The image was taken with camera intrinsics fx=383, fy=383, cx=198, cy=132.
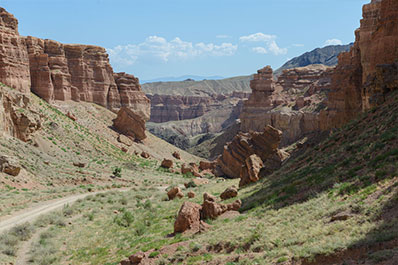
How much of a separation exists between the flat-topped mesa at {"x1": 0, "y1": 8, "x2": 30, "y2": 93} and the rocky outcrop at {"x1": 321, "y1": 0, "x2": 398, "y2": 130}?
36.1m

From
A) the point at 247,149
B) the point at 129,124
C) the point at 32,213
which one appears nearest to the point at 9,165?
the point at 32,213

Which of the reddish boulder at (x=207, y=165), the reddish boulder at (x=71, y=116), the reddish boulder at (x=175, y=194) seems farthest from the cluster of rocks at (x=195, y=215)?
the reddish boulder at (x=71, y=116)

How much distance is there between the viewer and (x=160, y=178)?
4425 centimetres

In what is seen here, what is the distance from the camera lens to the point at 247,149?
40719 mm

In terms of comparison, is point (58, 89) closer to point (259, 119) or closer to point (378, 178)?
point (259, 119)

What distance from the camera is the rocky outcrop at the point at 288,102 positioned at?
69.8m

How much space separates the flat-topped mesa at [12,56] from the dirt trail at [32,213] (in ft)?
71.2

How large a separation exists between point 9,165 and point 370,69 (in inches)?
1111

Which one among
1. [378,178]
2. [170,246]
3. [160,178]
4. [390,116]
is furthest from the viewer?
[160,178]

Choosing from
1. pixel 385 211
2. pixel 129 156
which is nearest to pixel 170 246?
pixel 385 211

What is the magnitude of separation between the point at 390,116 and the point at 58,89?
4718 cm

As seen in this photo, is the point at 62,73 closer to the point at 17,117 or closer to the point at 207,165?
the point at 17,117

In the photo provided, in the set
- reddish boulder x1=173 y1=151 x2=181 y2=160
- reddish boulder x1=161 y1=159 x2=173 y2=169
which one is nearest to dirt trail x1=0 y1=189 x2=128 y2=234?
reddish boulder x1=161 y1=159 x2=173 y2=169

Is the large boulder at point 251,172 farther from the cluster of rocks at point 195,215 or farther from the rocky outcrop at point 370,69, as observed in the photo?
the cluster of rocks at point 195,215
